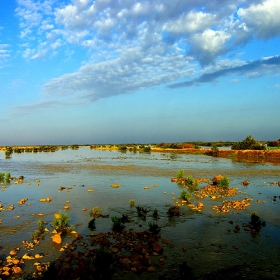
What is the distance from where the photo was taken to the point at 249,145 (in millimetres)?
61594

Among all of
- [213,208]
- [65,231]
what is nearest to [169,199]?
[213,208]

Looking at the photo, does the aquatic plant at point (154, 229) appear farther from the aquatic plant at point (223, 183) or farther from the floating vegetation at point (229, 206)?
the aquatic plant at point (223, 183)

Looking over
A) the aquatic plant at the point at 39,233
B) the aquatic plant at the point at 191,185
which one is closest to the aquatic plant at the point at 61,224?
the aquatic plant at the point at 39,233

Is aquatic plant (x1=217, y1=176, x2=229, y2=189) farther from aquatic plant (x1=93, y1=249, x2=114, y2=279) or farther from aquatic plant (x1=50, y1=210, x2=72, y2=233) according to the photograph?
aquatic plant (x1=93, y1=249, x2=114, y2=279)

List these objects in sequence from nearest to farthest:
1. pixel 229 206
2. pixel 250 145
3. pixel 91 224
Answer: pixel 91 224
pixel 229 206
pixel 250 145

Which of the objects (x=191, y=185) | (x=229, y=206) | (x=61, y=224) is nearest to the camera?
(x=61, y=224)

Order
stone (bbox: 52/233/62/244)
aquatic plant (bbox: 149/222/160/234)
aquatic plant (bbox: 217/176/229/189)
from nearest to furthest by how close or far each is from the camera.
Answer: stone (bbox: 52/233/62/244) → aquatic plant (bbox: 149/222/160/234) → aquatic plant (bbox: 217/176/229/189)

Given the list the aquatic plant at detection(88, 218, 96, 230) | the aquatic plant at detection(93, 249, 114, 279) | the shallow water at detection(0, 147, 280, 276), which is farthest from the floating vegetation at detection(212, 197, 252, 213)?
the aquatic plant at detection(93, 249, 114, 279)

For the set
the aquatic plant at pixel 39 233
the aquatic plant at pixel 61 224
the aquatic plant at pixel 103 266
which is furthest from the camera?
the aquatic plant at pixel 61 224

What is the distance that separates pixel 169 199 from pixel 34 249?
9694 millimetres

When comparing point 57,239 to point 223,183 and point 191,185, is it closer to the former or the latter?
point 191,185

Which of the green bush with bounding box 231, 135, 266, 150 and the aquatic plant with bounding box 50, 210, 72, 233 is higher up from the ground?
the green bush with bounding box 231, 135, 266, 150

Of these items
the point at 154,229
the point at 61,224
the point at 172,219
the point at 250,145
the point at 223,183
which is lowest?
the point at 172,219

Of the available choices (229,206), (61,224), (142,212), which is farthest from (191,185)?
(61,224)
